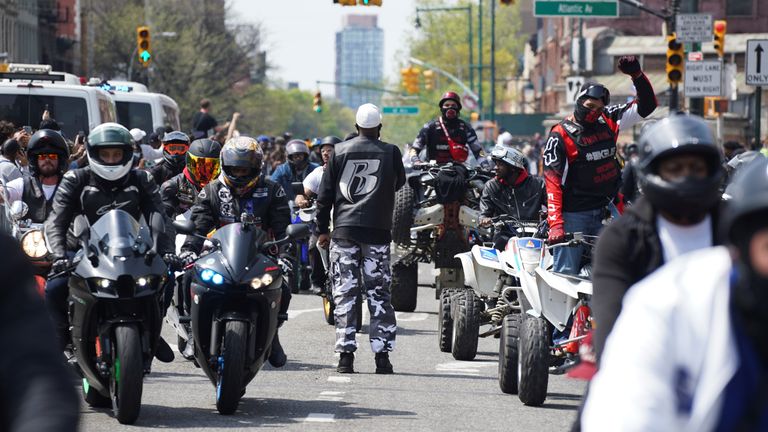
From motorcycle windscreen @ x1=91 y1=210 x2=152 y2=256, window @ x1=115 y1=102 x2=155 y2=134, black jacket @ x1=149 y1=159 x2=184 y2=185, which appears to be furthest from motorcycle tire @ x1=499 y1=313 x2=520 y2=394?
window @ x1=115 y1=102 x2=155 y2=134

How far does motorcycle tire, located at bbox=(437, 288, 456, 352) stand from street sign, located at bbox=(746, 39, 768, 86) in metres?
9.08

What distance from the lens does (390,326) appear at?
11.6 metres

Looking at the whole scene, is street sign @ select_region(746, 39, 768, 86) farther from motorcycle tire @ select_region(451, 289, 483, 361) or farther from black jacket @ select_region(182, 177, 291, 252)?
black jacket @ select_region(182, 177, 291, 252)

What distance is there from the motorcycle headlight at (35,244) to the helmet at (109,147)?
479 mm

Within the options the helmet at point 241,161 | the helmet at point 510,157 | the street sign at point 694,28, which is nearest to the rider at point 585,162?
the helmet at point 510,157

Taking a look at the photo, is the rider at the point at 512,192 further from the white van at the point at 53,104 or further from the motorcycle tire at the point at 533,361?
the white van at the point at 53,104

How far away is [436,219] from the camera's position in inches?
639

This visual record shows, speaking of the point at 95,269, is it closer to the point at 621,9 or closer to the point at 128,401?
the point at 128,401

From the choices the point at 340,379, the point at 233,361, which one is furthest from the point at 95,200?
the point at 340,379

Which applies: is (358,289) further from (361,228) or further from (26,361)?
(26,361)

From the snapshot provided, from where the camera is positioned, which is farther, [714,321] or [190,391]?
[190,391]

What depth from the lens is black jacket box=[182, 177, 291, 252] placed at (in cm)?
1006

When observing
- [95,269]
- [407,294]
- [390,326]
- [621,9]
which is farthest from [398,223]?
[621,9]

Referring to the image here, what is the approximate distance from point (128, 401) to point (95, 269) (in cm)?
70
